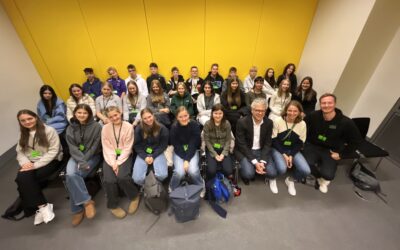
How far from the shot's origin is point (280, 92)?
3137 mm

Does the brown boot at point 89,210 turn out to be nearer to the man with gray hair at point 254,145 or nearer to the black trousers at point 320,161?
the man with gray hair at point 254,145

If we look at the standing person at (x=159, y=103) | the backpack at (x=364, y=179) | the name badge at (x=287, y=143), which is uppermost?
the standing person at (x=159, y=103)

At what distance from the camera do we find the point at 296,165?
229cm

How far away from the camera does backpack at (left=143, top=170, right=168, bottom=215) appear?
1960mm

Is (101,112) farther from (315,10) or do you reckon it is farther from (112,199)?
(315,10)

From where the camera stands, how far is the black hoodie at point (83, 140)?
209cm

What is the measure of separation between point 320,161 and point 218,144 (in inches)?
59.8

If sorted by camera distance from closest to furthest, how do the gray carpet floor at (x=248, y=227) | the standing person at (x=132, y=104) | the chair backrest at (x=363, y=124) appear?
the gray carpet floor at (x=248, y=227) → the chair backrest at (x=363, y=124) → the standing person at (x=132, y=104)

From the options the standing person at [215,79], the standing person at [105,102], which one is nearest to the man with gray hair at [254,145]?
the standing person at [215,79]

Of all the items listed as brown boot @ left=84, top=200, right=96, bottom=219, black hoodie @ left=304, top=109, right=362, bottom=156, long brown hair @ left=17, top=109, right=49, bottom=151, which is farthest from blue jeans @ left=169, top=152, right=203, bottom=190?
black hoodie @ left=304, top=109, right=362, bottom=156

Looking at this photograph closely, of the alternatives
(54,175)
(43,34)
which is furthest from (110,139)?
(43,34)

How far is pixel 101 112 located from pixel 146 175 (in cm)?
184

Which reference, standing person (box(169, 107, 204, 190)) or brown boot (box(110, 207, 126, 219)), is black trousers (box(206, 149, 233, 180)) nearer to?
standing person (box(169, 107, 204, 190))

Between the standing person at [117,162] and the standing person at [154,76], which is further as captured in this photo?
the standing person at [154,76]
